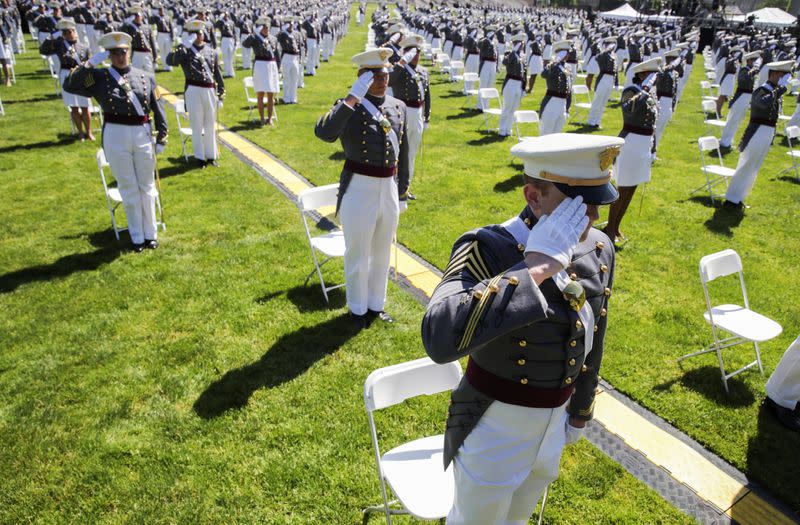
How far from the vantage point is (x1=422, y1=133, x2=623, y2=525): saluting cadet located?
1876 millimetres

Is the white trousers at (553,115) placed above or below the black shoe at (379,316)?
above

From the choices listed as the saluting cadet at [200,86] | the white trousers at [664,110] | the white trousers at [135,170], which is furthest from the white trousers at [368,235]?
the white trousers at [664,110]

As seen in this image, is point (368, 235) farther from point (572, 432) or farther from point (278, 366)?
point (572, 432)

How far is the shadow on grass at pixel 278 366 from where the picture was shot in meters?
4.68

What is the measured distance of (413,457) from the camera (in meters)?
3.33

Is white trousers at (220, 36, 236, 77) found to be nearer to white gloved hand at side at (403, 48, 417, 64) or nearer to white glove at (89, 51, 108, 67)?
white gloved hand at side at (403, 48, 417, 64)

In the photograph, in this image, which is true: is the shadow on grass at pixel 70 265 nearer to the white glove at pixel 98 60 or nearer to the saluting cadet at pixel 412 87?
the white glove at pixel 98 60

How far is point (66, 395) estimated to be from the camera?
15.3ft

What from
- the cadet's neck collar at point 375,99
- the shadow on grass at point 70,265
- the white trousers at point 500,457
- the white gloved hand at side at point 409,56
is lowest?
the shadow on grass at point 70,265

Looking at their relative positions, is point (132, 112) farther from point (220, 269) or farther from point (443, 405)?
point (443, 405)

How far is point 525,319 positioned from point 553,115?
1114 cm

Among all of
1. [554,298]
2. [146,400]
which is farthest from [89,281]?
[554,298]

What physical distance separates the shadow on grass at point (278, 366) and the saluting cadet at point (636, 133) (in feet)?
15.4

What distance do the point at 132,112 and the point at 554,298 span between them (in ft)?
21.1
